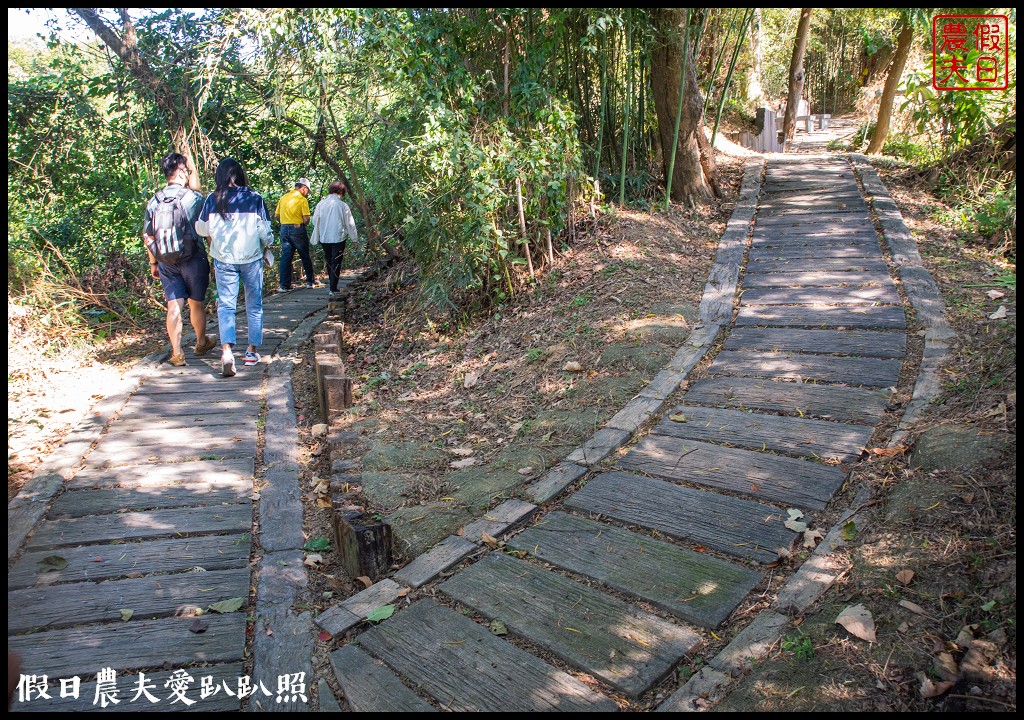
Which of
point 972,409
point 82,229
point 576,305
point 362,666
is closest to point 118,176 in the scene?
point 82,229

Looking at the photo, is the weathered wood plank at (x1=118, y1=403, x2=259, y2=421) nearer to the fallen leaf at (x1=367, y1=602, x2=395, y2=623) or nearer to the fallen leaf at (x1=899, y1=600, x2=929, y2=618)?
the fallen leaf at (x1=367, y1=602, x2=395, y2=623)

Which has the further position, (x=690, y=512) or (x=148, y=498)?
(x=148, y=498)

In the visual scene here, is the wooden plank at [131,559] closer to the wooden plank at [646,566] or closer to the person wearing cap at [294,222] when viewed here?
the wooden plank at [646,566]

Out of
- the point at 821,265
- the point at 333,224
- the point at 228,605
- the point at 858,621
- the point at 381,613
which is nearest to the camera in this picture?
the point at 858,621

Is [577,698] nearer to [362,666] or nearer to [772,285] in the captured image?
[362,666]

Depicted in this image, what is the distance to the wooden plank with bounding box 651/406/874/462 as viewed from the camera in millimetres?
3512

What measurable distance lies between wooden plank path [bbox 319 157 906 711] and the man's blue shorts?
3.96 m

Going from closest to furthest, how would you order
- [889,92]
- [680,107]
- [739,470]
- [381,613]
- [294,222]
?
1. [381,613]
2. [739,470]
3. [680,107]
4. [294,222]
5. [889,92]

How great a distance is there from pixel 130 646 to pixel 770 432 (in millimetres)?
3124

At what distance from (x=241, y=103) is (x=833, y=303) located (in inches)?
332

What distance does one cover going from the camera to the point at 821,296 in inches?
214

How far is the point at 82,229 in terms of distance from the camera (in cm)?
977

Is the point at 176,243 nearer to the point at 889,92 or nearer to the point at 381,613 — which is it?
the point at 381,613

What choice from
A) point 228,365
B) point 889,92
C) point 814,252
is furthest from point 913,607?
point 889,92
